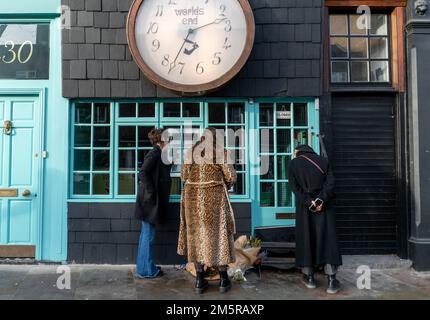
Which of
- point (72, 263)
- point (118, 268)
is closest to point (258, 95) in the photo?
point (118, 268)

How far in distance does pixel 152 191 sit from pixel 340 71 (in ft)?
11.5

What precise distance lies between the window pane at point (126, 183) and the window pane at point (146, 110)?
0.91 meters

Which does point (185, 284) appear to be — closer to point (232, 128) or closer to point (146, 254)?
point (146, 254)

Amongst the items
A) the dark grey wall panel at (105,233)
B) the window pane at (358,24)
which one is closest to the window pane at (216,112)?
the dark grey wall panel at (105,233)

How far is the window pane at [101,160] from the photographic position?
18.9ft

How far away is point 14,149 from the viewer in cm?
570

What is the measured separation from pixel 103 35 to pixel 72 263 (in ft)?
11.0

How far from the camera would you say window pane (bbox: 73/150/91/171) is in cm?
576

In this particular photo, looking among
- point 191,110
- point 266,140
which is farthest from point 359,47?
point 191,110

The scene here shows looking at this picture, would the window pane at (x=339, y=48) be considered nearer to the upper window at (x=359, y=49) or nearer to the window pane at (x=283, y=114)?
the upper window at (x=359, y=49)

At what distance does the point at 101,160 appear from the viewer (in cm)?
577

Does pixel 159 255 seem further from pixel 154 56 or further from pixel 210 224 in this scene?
pixel 154 56

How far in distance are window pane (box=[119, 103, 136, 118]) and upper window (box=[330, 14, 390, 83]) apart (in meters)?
3.13

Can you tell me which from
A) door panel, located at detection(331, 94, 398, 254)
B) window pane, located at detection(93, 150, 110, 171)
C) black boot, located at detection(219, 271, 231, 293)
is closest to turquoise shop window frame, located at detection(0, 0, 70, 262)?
window pane, located at detection(93, 150, 110, 171)
